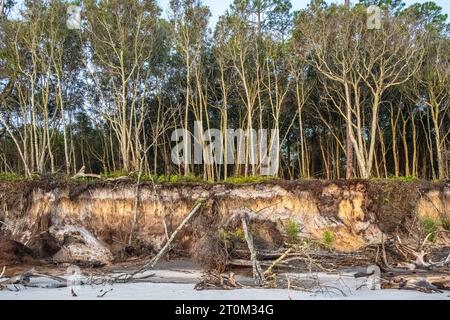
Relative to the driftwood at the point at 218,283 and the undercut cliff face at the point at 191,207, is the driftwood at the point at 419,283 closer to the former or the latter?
the driftwood at the point at 218,283

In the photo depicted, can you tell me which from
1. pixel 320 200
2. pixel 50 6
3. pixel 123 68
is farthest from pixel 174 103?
pixel 320 200

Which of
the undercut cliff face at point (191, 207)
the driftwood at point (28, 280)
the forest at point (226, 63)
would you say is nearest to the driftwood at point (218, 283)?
the driftwood at point (28, 280)

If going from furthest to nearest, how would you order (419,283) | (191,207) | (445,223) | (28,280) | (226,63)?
(226,63) → (445,223) → (191,207) → (28,280) → (419,283)

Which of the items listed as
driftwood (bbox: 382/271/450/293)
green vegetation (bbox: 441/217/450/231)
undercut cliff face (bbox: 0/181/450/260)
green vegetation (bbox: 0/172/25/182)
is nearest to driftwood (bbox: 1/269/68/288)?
undercut cliff face (bbox: 0/181/450/260)

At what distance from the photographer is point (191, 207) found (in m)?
23.1

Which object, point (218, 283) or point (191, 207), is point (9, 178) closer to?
point (191, 207)

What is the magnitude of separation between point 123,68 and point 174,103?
349 inches

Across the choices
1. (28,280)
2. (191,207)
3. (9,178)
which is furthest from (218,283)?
(9,178)

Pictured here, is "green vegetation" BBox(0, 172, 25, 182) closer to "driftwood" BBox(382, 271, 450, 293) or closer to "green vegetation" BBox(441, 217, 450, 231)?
"driftwood" BBox(382, 271, 450, 293)

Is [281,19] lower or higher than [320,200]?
higher

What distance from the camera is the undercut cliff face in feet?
72.9

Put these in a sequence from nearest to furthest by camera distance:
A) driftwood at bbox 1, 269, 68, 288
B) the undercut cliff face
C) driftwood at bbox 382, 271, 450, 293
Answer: driftwood at bbox 382, 271, 450, 293 → driftwood at bbox 1, 269, 68, 288 → the undercut cliff face

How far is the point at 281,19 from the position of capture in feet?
110

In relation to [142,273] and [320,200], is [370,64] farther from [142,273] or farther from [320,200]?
[142,273]
